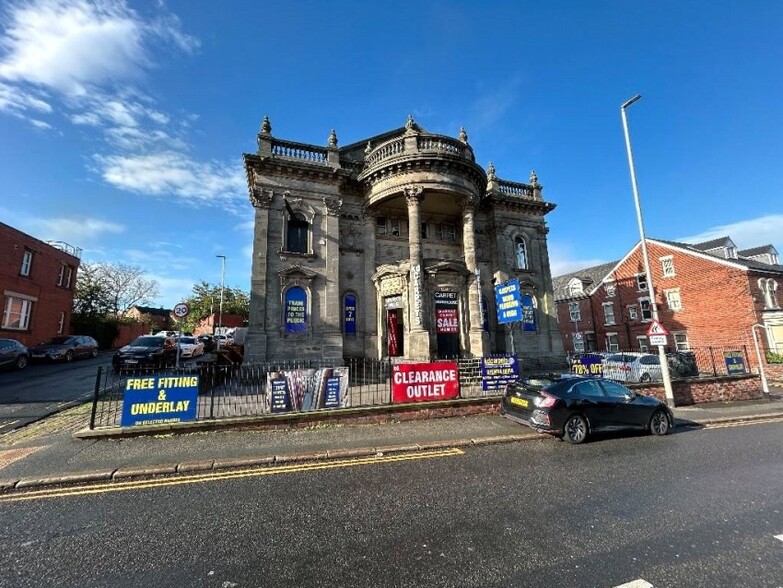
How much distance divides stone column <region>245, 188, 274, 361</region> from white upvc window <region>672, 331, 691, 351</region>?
107 feet

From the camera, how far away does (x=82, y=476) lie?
576cm

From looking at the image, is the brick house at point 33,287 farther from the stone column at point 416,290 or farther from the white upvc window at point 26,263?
the stone column at point 416,290

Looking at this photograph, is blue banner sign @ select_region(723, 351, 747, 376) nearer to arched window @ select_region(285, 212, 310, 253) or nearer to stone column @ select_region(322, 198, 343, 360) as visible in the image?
stone column @ select_region(322, 198, 343, 360)

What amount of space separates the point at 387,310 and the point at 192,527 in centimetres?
1478

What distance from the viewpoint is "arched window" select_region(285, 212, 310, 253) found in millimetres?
18234

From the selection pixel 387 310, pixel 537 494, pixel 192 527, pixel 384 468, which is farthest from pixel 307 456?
pixel 387 310

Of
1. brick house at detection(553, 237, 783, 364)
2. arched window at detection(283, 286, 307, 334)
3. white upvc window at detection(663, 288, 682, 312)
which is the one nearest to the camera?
arched window at detection(283, 286, 307, 334)

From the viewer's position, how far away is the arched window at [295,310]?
17.3 metres

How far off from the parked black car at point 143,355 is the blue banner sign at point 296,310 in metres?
5.93

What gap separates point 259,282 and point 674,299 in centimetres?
3342

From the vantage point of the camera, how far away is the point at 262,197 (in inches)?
689

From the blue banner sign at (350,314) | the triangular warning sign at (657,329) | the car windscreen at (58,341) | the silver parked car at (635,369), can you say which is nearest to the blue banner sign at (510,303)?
the silver parked car at (635,369)

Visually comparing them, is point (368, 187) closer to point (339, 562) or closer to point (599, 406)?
point (599, 406)

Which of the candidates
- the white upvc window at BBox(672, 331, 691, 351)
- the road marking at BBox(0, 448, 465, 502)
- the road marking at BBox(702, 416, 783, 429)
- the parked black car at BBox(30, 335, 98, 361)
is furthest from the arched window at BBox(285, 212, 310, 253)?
the white upvc window at BBox(672, 331, 691, 351)
